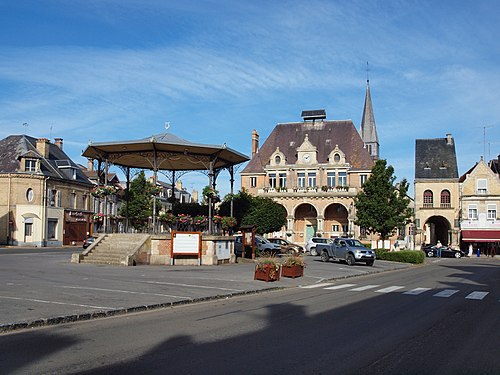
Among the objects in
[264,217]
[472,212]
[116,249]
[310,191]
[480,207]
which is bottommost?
[116,249]

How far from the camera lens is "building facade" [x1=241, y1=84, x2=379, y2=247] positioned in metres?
64.0

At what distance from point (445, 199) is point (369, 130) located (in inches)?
679

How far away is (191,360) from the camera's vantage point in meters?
7.48

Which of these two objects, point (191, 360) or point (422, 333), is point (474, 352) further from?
point (191, 360)

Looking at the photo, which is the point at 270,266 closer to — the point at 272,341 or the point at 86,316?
the point at 86,316

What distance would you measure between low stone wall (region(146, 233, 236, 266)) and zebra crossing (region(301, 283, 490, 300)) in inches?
315

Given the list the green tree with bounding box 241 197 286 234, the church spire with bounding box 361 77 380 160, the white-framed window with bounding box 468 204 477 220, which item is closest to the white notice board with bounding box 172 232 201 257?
the green tree with bounding box 241 197 286 234

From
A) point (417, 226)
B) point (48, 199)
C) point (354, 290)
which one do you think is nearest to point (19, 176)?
point (48, 199)

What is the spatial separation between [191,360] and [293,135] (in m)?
65.4

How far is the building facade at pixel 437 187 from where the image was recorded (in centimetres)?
6862

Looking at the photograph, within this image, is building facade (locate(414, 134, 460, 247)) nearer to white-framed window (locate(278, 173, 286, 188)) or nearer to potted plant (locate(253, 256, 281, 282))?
white-framed window (locate(278, 173, 286, 188))

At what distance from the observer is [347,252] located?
113 ft

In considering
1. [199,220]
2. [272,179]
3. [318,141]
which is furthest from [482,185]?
[199,220]

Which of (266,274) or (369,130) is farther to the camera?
(369,130)
